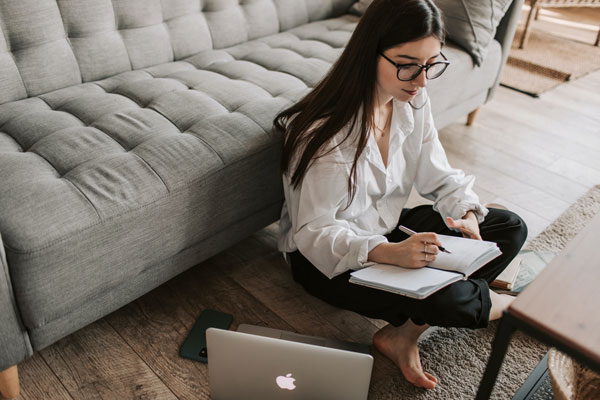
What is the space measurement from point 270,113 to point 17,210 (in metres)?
0.65

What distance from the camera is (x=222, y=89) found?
151 cm

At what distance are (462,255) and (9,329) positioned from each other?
0.90 meters

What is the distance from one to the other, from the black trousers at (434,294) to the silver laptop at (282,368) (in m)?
0.18

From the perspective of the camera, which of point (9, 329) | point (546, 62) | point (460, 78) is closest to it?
point (9, 329)

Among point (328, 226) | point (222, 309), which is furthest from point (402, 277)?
point (222, 309)

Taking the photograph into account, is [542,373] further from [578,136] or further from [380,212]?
[578,136]

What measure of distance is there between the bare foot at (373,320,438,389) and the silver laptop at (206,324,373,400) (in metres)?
0.21

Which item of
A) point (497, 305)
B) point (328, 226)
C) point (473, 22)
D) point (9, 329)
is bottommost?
point (497, 305)

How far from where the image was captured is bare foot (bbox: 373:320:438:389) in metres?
1.22

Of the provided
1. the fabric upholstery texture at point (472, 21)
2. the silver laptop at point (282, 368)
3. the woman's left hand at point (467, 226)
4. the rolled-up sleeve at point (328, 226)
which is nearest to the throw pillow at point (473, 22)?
the fabric upholstery texture at point (472, 21)

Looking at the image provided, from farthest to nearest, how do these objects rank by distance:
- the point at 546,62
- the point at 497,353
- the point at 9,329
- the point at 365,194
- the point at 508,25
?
the point at 546,62 < the point at 508,25 < the point at 365,194 < the point at 9,329 < the point at 497,353

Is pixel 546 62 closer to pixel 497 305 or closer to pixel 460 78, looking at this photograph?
pixel 460 78

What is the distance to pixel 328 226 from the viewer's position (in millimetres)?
1160

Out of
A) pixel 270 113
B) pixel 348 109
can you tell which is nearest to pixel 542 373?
pixel 348 109
